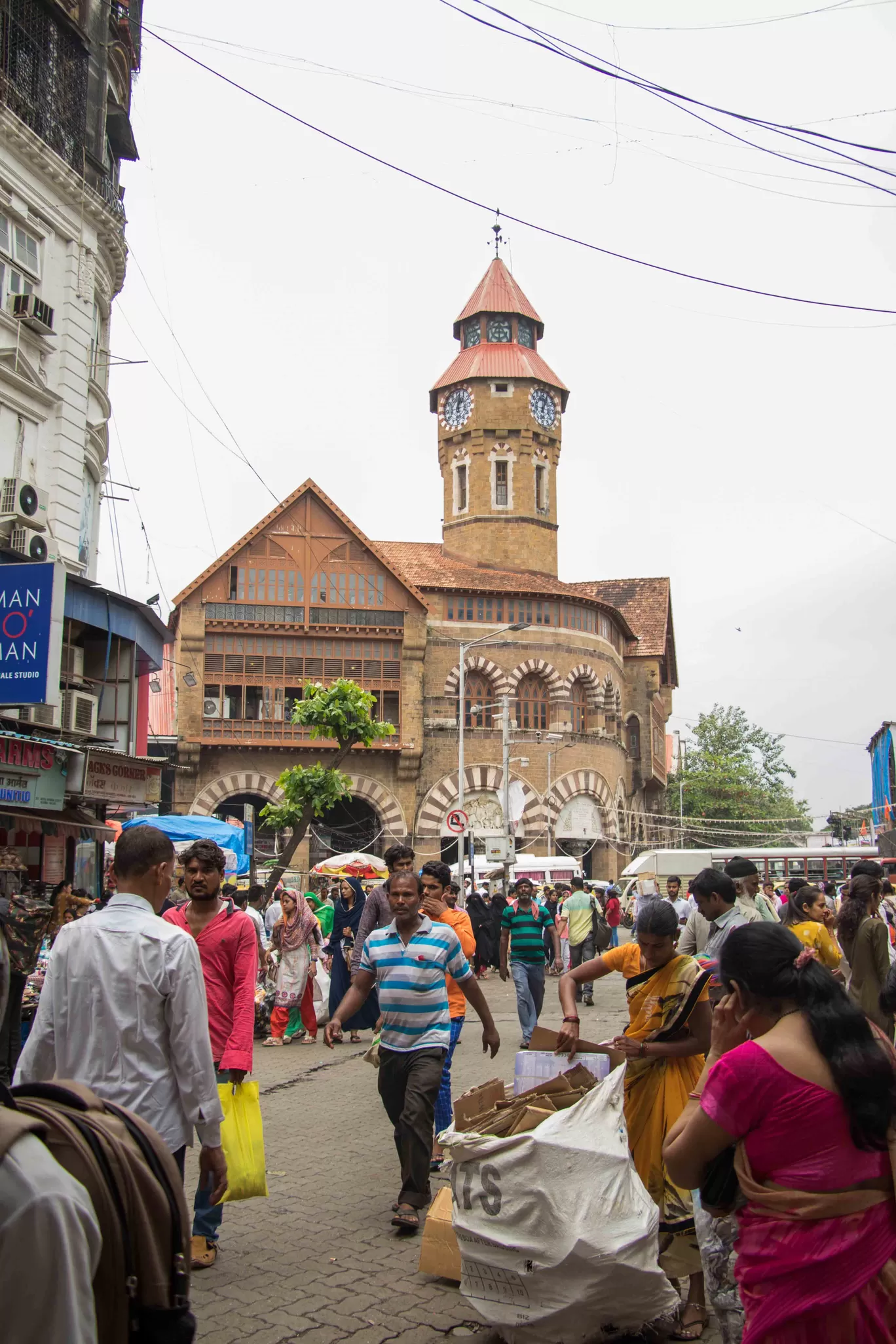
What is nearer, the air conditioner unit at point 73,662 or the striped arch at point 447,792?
the air conditioner unit at point 73,662

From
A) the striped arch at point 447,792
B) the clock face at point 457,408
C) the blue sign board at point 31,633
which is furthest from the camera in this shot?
the clock face at point 457,408

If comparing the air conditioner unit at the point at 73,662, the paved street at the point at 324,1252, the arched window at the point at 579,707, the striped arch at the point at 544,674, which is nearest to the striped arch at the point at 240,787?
the striped arch at the point at 544,674

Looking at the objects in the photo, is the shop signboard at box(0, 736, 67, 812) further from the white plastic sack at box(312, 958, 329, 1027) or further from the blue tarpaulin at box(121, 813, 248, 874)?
the white plastic sack at box(312, 958, 329, 1027)

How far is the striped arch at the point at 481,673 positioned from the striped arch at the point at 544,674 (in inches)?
14.3

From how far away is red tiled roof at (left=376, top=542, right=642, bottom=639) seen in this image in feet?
153

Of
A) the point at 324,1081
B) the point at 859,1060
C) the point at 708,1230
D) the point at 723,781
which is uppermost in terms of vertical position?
the point at 723,781

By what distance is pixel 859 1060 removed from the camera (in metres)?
2.74

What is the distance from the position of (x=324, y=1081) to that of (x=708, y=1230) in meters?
7.19

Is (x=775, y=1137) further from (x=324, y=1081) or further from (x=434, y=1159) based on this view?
(x=324, y=1081)

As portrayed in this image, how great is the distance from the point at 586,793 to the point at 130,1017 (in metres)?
43.7

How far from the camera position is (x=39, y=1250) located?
1.90 m

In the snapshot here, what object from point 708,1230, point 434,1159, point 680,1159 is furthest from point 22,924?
point 680,1159

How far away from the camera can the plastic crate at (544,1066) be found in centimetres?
529

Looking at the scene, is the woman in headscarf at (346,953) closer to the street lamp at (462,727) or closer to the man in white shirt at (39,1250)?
the man in white shirt at (39,1250)
